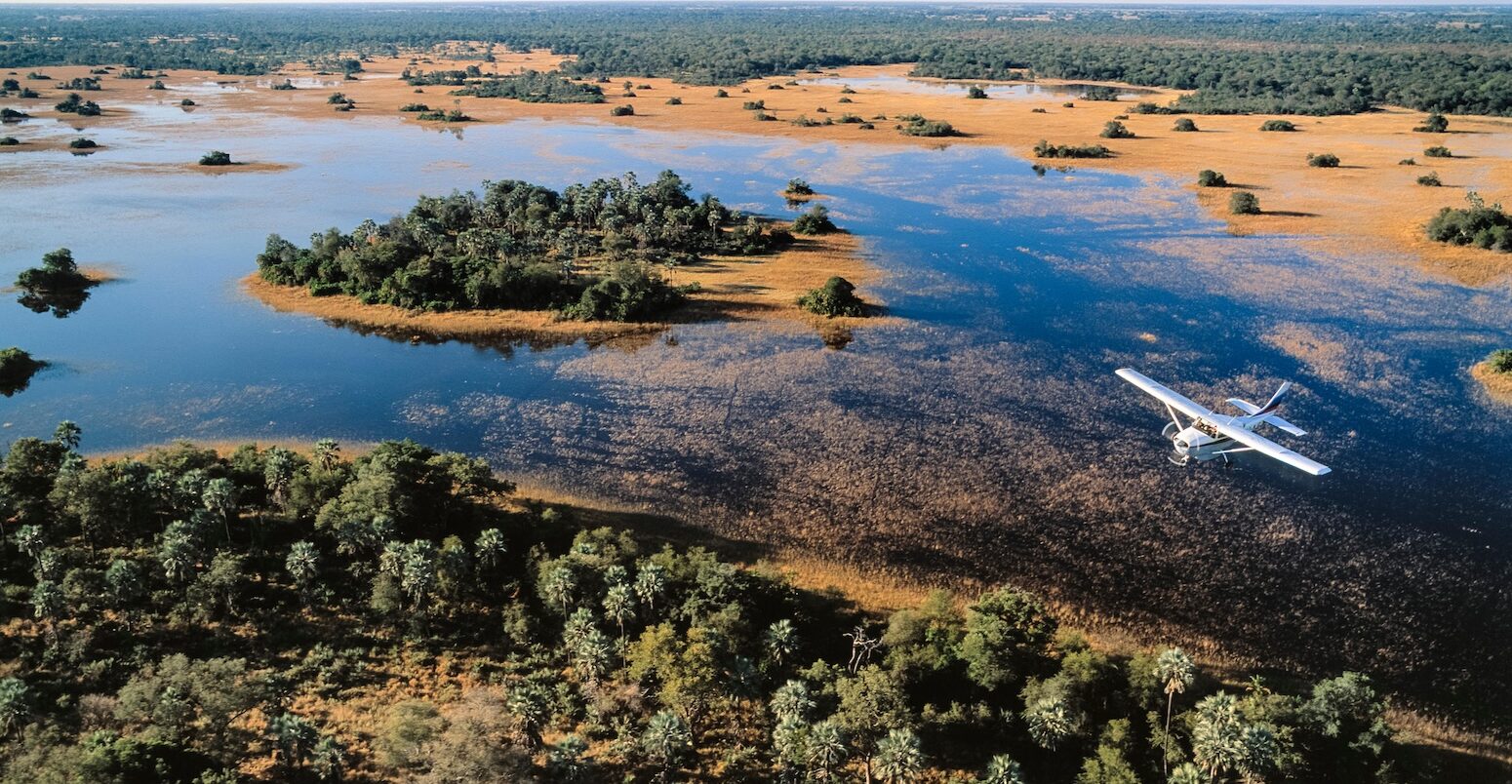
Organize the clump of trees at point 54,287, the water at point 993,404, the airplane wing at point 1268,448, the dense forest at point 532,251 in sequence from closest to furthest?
1. the water at point 993,404
2. the airplane wing at point 1268,448
3. the dense forest at point 532,251
4. the clump of trees at point 54,287

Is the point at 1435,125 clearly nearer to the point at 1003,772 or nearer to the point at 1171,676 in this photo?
the point at 1171,676

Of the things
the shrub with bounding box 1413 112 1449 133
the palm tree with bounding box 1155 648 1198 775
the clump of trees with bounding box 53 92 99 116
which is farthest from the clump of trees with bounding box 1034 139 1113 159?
the clump of trees with bounding box 53 92 99 116

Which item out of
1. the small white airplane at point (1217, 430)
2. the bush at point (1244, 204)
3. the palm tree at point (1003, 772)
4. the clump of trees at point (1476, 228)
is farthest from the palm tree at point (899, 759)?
the bush at point (1244, 204)

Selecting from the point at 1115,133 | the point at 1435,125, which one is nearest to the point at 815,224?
the point at 1115,133

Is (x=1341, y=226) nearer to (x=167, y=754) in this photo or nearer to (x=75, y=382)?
(x=167, y=754)

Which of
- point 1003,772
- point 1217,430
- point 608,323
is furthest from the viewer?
point 608,323

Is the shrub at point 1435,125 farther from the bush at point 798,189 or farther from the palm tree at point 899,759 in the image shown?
the palm tree at point 899,759

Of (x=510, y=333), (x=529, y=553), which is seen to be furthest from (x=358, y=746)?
(x=510, y=333)
